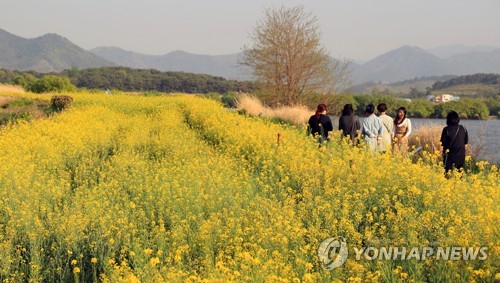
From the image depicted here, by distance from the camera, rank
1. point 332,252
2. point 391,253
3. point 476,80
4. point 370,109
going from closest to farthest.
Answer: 1. point 391,253
2. point 332,252
3. point 370,109
4. point 476,80

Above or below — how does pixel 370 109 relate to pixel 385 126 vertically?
above

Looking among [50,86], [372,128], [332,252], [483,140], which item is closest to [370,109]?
[372,128]

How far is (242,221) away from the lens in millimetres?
6090

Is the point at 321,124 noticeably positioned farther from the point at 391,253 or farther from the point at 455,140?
the point at 391,253

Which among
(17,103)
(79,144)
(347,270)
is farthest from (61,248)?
(17,103)

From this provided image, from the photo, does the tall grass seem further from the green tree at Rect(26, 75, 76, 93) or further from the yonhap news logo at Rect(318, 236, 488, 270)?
the green tree at Rect(26, 75, 76, 93)

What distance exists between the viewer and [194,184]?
7758mm

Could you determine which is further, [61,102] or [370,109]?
[61,102]

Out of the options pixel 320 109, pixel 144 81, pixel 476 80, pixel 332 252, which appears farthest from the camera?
pixel 476 80

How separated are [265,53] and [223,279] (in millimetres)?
22125

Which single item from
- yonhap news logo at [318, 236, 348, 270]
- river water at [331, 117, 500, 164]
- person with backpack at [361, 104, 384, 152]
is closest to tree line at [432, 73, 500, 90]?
river water at [331, 117, 500, 164]

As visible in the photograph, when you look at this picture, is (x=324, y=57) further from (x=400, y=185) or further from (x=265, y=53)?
(x=400, y=185)

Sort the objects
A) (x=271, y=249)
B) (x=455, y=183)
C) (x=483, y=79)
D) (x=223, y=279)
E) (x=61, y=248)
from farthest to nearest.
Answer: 1. (x=483, y=79)
2. (x=455, y=183)
3. (x=61, y=248)
4. (x=271, y=249)
5. (x=223, y=279)

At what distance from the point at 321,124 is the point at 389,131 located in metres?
1.66
